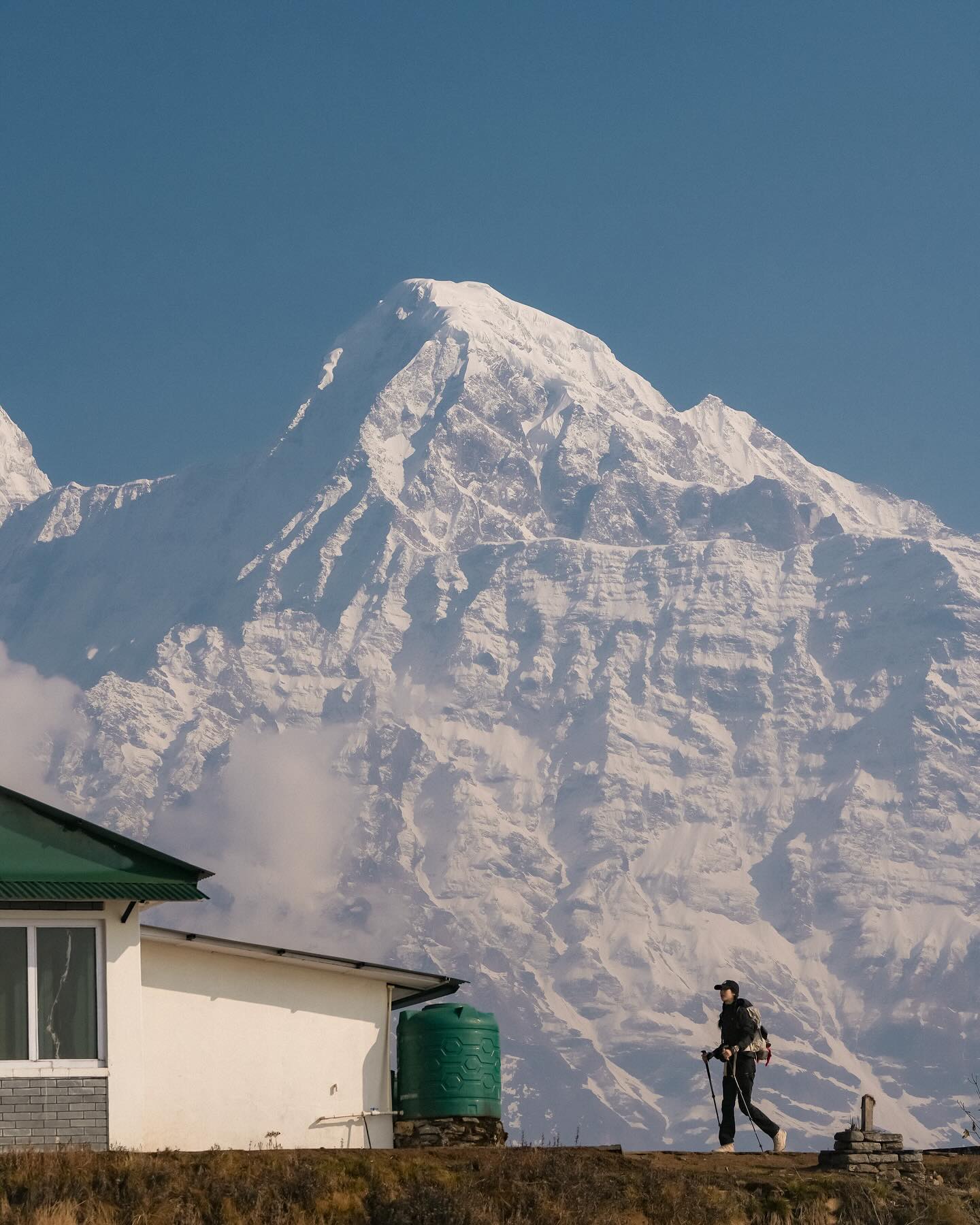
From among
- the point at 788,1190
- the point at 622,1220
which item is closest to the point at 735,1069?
the point at 788,1190

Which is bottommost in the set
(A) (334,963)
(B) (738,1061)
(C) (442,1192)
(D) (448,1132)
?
(C) (442,1192)

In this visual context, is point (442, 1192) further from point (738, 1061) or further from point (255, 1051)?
point (255, 1051)

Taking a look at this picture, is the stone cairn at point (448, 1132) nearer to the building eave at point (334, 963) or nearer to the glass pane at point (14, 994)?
the building eave at point (334, 963)

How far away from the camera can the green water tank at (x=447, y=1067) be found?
2911cm

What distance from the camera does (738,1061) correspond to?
26.4 meters

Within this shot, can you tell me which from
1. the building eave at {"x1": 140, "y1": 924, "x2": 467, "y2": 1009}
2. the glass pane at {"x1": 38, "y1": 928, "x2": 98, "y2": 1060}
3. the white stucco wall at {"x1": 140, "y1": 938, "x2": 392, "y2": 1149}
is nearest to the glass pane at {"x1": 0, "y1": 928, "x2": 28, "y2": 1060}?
the glass pane at {"x1": 38, "y1": 928, "x2": 98, "y2": 1060}

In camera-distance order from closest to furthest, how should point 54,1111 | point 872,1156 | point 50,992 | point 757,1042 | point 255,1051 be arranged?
point 54,1111 < point 50,992 < point 872,1156 < point 757,1042 < point 255,1051

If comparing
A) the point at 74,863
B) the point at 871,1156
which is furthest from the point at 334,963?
the point at 871,1156

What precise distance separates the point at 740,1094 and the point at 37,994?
8.65 m

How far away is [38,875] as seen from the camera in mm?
24375

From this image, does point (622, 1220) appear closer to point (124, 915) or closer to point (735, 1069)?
point (735, 1069)

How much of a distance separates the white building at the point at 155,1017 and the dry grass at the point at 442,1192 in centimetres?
154

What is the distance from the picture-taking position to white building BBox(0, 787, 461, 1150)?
23969 mm

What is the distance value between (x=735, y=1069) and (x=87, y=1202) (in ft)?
29.1
